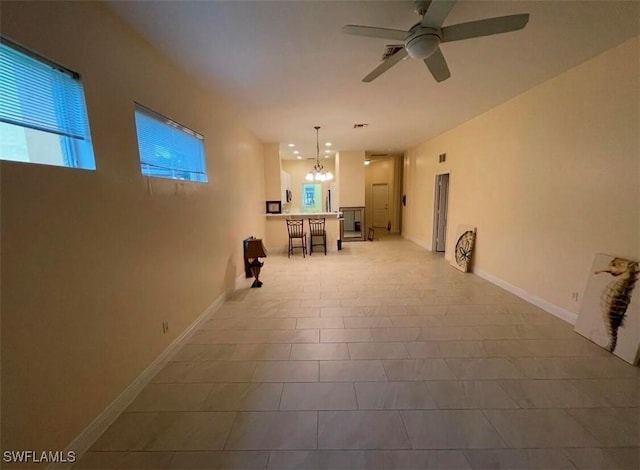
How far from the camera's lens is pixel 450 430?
5.28 ft

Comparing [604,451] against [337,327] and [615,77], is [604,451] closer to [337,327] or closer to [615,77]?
[337,327]

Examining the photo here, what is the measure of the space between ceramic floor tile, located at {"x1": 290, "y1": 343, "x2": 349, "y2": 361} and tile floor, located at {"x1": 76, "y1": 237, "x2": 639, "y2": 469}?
2 centimetres

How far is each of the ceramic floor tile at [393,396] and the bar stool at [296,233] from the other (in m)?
4.49

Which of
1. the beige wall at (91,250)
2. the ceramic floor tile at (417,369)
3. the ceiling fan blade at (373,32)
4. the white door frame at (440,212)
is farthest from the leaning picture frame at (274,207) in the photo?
the ceiling fan blade at (373,32)

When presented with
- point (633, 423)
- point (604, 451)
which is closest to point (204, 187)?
point (604, 451)

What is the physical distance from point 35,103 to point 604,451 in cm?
365

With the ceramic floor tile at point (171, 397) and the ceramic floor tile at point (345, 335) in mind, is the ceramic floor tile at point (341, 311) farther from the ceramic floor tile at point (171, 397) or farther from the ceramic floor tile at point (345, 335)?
the ceramic floor tile at point (171, 397)

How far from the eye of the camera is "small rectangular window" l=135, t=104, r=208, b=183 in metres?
2.18

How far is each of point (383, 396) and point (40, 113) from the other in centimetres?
272

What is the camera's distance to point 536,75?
2945 mm

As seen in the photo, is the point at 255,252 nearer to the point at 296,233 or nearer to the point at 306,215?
the point at 296,233

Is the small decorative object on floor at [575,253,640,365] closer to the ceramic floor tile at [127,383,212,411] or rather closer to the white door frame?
the ceramic floor tile at [127,383,212,411]

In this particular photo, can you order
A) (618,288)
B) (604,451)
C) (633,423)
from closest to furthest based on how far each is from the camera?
(604,451), (633,423), (618,288)

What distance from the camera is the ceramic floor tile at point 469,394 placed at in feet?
5.91
